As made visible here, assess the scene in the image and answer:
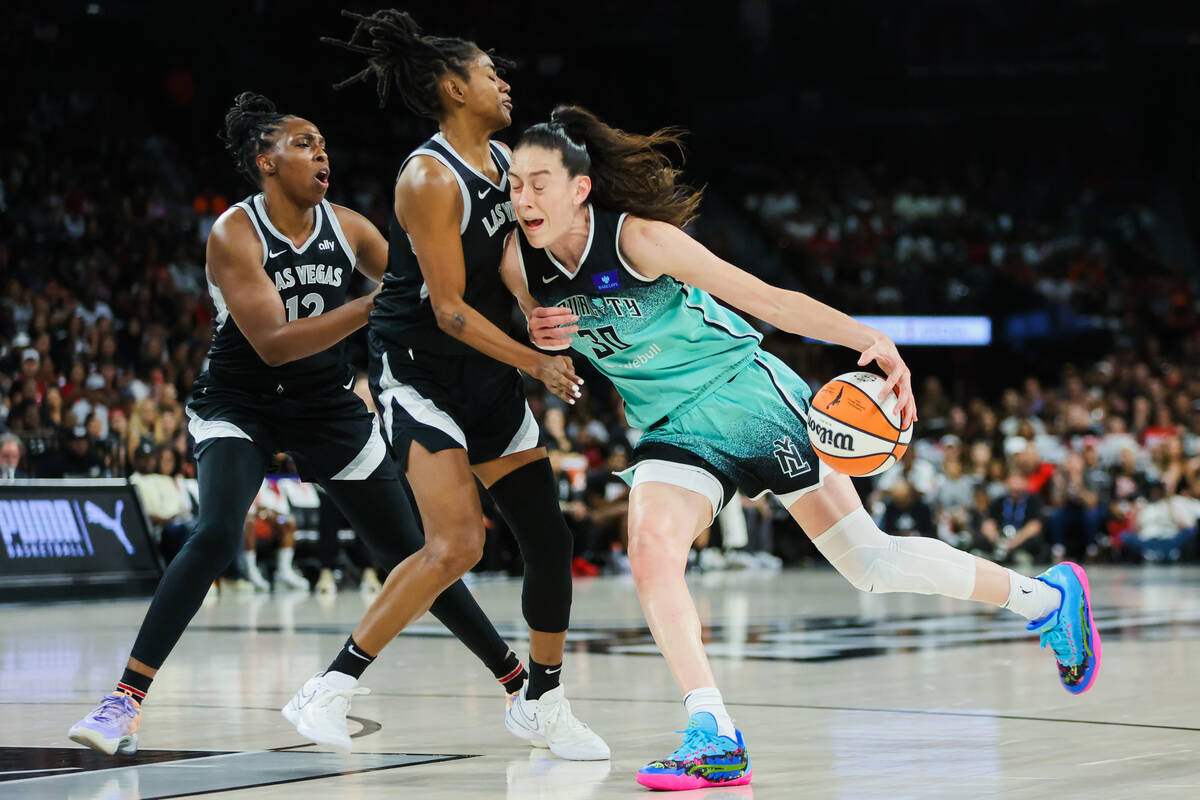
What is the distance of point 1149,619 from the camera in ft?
30.4

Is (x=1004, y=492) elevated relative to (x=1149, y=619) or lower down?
elevated

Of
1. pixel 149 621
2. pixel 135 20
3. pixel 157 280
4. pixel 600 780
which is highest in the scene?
pixel 135 20

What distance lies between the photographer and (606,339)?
173 inches

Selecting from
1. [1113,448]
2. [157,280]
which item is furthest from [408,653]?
[1113,448]

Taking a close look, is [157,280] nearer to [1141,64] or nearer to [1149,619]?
[1149,619]

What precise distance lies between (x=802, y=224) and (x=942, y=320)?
4.02m

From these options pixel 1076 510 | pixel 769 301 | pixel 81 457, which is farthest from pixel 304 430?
pixel 1076 510

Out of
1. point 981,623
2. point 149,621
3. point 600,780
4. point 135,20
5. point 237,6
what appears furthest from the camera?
point 237,6

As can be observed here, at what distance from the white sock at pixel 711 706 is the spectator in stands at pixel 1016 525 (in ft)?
43.3

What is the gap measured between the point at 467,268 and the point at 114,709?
1614 millimetres

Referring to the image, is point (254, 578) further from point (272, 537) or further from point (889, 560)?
point (889, 560)

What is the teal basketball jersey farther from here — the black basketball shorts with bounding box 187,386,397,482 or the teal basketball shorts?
the black basketball shorts with bounding box 187,386,397,482

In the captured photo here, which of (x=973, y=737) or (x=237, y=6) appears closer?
(x=973, y=737)

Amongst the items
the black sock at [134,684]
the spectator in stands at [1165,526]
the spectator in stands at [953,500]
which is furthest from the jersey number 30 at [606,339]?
the spectator in stands at [1165,526]
